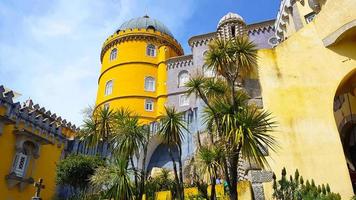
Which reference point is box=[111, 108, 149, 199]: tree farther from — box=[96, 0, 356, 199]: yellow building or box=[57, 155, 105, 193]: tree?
box=[57, 155, 105, 193]: tree

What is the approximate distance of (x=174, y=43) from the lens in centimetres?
3381

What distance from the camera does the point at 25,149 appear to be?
19078mm

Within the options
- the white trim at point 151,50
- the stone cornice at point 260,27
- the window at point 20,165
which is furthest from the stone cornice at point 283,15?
the window at point 20,165

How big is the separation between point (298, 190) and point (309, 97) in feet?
11.0

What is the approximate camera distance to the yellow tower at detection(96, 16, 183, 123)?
29.0m

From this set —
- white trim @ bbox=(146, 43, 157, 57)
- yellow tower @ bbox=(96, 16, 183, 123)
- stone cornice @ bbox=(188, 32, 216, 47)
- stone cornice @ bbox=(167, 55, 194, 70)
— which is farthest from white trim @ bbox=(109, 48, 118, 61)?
stone cornice @ bbox=(188, 32, 216, 47)

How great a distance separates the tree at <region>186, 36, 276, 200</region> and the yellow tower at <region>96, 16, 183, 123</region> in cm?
1846

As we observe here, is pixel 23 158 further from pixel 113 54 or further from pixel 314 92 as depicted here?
pixel 314 92

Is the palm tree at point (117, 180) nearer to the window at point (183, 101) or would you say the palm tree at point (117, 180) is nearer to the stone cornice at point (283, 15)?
the stone cornice at point (283, 15)

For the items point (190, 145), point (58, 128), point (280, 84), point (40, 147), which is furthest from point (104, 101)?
point (280, 84)

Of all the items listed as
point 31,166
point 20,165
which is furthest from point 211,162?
point 31,166

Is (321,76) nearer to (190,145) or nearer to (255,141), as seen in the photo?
(255,141)

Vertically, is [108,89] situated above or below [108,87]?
→ below

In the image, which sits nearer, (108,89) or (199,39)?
(199,39)
